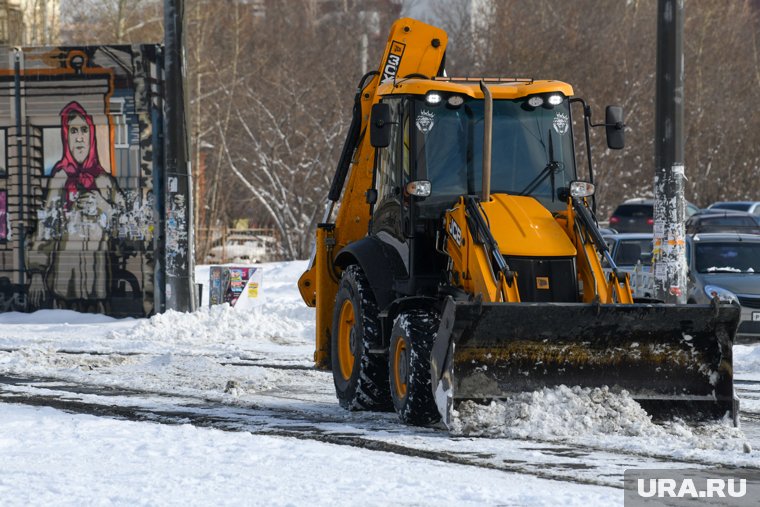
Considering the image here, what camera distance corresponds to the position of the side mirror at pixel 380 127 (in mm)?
10164

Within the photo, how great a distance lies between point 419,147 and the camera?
410 inches

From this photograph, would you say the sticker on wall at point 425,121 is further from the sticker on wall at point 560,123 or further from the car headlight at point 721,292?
the car headlight at point 721,292

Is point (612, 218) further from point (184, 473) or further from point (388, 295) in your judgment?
point (184, 473)

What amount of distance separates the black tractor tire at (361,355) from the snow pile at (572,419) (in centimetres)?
152

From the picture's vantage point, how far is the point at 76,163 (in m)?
21.9

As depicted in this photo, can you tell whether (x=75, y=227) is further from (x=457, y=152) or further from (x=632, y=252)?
(x=457, y=152)

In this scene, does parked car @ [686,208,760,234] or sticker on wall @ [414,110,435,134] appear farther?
parked car @ [686,208,760,234]

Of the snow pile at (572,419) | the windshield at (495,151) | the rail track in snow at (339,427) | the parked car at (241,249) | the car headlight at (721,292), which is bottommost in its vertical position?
the rail track in snow at (339,427)

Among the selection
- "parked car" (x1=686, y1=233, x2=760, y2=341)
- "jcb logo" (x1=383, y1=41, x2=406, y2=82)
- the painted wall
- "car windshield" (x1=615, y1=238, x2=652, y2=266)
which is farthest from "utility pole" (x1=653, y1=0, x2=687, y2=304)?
the painted wall

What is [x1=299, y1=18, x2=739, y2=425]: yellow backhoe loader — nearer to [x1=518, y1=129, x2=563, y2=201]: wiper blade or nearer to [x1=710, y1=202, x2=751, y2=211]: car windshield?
[x1=518, y1=129, x2=563, y2=201]: wiper blade

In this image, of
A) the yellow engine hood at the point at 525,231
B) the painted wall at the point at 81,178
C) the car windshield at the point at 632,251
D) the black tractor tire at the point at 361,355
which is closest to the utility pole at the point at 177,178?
the painted wall at the point at 81,178

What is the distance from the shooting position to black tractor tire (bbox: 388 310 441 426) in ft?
31.5

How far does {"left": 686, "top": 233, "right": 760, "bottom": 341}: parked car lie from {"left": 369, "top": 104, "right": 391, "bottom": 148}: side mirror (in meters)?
8.81

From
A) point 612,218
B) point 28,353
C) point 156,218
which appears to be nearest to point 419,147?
point 28,353
